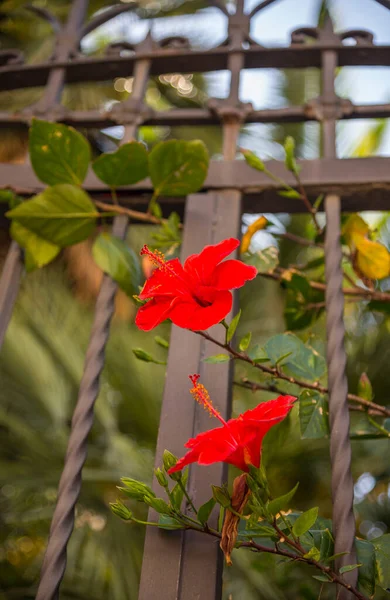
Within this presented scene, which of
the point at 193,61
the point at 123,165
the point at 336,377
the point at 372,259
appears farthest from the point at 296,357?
the point at 193,61

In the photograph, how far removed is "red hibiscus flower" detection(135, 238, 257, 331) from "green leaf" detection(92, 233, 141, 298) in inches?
6.0

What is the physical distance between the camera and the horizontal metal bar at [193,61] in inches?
28.7

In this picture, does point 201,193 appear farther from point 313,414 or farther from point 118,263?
point 313,414

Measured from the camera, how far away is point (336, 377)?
518 millimetres

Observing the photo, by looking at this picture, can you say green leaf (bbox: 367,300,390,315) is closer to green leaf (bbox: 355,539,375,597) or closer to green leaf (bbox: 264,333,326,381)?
green leaf (bbox: 264,333,326,381)

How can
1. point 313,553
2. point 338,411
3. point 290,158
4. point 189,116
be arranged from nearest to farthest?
point 313,553, point 338,411, point 290,158, point 189,116

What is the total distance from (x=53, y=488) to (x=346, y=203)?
1404 millimetres

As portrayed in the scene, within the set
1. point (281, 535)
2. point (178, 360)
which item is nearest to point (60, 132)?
point (178, 360)

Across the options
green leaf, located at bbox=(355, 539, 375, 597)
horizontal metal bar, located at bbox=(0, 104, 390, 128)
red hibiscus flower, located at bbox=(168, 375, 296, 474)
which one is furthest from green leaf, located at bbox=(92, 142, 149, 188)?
green leaf, located at bbox=(355, 539, 375, 597)

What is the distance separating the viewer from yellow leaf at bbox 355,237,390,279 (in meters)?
0.65

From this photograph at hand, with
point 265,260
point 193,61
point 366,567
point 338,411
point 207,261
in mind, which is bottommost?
point 366,567

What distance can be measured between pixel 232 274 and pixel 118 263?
0.22 m

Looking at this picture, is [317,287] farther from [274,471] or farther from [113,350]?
[113,350]

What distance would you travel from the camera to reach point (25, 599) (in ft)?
5.19
